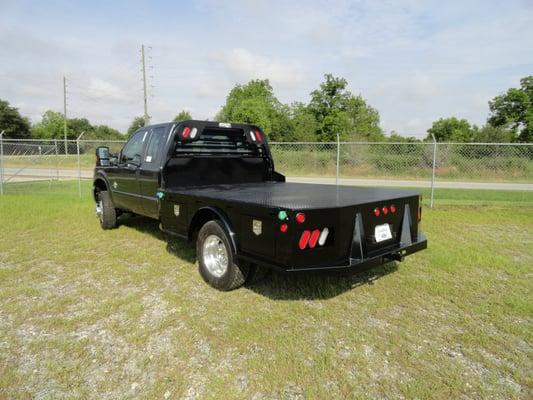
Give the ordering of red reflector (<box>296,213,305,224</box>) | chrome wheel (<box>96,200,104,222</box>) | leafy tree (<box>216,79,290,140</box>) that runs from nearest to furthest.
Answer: red reflector (<box>296,213,305,224</box>) < chrome wheel (<box>96,200,104,222</box>) < leafy tree (<box>216,79,290,140</box>)

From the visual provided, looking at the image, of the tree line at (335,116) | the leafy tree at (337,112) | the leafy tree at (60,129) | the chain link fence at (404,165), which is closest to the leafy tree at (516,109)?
the tree line at (335,116)

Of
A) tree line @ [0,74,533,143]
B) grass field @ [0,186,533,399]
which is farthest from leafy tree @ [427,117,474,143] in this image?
grass field @ [0,186,533,399]

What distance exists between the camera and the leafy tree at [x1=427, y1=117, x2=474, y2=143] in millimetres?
55469

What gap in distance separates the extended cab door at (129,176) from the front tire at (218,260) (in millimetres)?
1967

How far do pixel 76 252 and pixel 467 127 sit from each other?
218 ft

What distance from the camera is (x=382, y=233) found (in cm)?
365

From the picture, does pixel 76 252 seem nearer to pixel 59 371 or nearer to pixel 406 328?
pixel 59 371

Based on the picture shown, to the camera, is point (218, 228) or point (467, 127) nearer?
point (218, 228)

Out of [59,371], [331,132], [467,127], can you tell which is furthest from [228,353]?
[467,127]

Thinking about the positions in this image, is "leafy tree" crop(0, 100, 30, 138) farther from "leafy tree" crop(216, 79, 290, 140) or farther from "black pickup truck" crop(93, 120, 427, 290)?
"black pickup truck" crop(93, 120, 427, 290)

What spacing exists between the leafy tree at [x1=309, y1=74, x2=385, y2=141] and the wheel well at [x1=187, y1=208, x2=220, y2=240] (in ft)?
118

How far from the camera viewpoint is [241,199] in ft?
11.7

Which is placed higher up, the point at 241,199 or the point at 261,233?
the point at 241,199

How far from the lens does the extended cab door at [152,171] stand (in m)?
4.96
